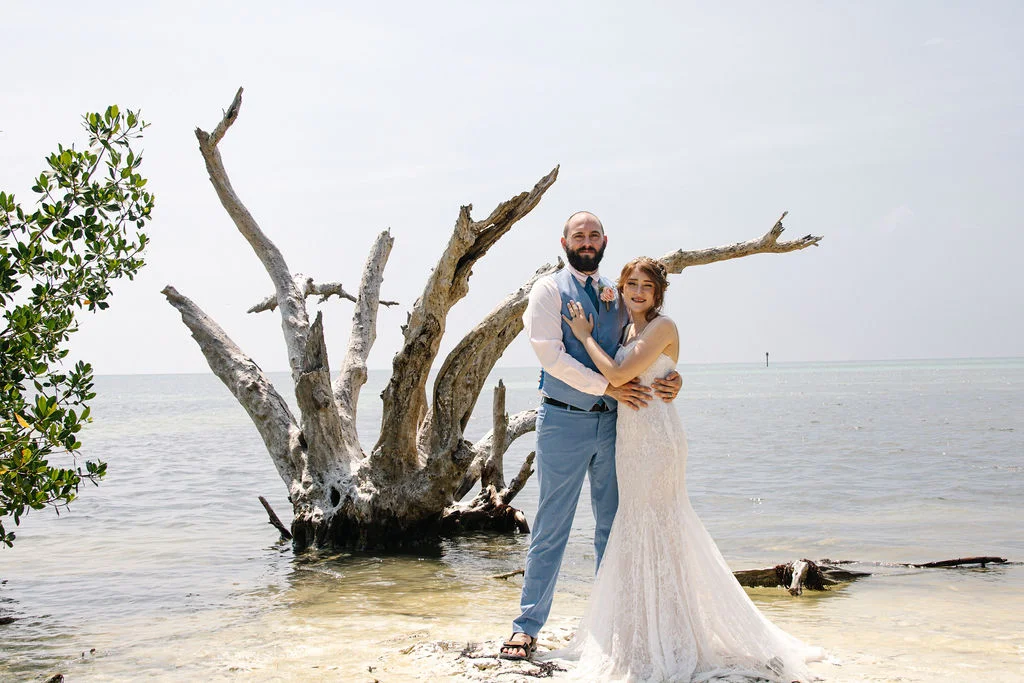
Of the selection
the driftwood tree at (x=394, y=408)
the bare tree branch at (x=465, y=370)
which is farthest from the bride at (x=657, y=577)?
the bare tree branch at (x=465, y=370)

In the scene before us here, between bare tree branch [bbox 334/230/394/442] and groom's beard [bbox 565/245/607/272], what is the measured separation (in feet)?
18.6

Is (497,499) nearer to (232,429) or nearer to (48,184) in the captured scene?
(48,184)

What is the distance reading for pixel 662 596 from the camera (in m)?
4.20

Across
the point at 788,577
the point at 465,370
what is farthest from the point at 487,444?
the point at 788,577

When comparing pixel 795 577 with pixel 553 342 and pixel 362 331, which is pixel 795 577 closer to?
pixel 553 342

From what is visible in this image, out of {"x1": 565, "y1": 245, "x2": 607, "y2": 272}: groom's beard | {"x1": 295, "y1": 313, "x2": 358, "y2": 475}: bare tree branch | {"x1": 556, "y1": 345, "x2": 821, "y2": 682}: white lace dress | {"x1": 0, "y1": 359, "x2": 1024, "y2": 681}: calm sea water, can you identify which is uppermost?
{"x1": 565, "y1": 245, "x2": 607, "y2": 272}: groom's beard

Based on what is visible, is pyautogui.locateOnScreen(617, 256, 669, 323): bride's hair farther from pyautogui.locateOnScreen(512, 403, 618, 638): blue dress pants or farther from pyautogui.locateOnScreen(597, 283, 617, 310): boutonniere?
pyautogui.locateOnScreen(512, 403, 618, 638): blue dress pants

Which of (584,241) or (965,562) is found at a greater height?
(584,241)

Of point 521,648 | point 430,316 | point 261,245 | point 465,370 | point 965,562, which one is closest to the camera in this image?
point 521,648

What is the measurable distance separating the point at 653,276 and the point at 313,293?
8423mm

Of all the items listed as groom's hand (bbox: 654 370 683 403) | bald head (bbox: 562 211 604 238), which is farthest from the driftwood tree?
groom's hand (bbox: 654 370 683 403)

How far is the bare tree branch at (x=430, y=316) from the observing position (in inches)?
282

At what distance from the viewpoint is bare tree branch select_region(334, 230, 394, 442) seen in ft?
32.9

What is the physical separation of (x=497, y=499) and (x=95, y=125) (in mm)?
6368
